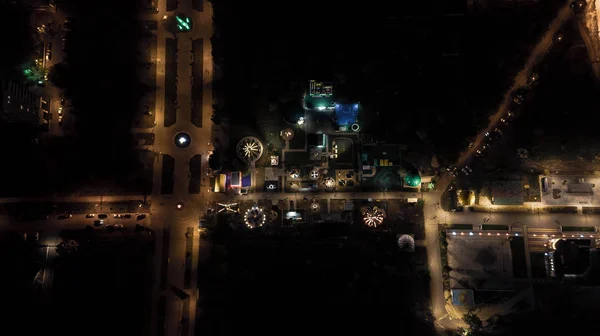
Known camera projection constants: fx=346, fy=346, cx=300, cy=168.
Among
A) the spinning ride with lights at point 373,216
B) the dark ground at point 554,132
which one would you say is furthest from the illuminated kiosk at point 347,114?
the dark ground at point 554,132

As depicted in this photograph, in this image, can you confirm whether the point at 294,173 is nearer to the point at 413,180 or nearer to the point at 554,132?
the point at 413,180

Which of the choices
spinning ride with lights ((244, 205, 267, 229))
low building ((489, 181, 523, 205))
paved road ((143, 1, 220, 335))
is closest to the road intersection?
paved road ((143, 1, 220, 335))

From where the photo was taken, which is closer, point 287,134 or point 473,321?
point 473,321

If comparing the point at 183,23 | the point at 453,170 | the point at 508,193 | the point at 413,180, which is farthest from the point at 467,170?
the point at 183,23

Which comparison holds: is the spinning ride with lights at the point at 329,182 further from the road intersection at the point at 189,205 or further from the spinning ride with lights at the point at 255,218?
the spinning ride with lights at the point at 255,218

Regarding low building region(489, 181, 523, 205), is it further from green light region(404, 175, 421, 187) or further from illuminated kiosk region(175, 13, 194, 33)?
illuminated kiosk region(175, 13, 194, 33)

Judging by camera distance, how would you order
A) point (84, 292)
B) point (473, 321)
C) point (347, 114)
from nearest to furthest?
point (473, 321) → point (84, 292) → point (347, 114)

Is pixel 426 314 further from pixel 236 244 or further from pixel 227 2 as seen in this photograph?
pixel 227 2
